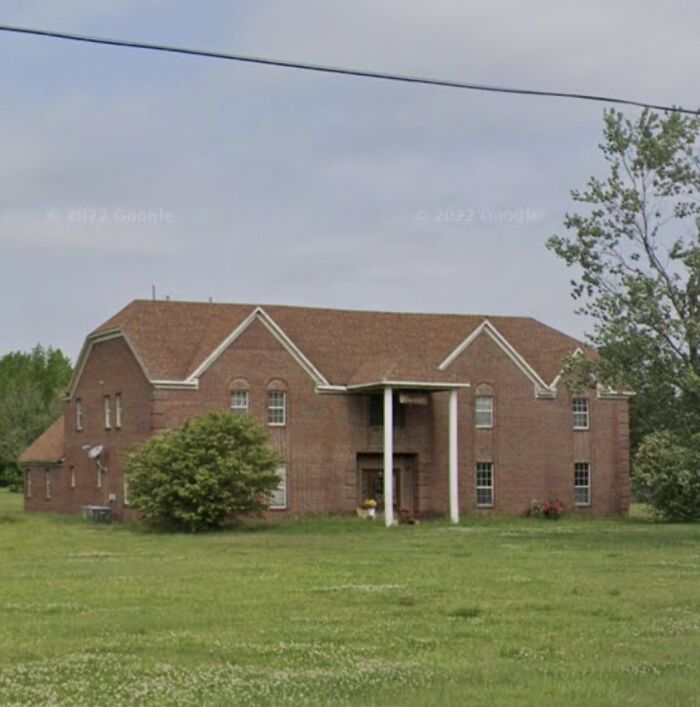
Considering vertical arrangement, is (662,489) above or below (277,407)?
below

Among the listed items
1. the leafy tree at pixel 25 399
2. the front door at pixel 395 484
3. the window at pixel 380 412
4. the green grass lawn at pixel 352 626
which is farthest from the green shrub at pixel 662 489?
the leafy tree at pixel 25 399

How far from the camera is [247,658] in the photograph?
14.9 m

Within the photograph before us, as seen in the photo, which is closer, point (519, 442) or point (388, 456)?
point (388, 456)

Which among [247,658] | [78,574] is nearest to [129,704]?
[247,658]

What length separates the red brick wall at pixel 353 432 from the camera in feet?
172

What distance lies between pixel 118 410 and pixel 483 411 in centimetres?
1494

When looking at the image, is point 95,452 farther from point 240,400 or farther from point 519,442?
point 519,442

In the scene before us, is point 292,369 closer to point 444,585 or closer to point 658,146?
point 658,146

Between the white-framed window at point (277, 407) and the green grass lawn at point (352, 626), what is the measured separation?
1790cm

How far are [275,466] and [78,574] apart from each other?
807 inches

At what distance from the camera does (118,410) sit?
55000 millimetres

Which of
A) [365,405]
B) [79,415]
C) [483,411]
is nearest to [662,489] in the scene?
[483,411]

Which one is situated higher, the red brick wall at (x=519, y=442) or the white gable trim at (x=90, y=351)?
the white gable trim at (x=90, y=351)

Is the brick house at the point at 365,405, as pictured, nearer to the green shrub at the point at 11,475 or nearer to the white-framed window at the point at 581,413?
the white-framed window at the point at 581,413
